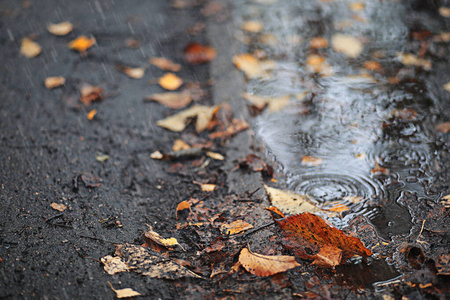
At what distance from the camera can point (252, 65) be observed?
2885 millimetres

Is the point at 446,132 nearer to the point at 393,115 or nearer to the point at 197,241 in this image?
the point at 393,115

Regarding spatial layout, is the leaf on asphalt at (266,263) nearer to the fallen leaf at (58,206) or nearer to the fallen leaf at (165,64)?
the fallen leaf at (58,206)

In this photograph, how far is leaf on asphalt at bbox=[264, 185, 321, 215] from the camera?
177cm

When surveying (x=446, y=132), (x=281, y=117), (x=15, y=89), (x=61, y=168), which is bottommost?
(x=446, y=132)

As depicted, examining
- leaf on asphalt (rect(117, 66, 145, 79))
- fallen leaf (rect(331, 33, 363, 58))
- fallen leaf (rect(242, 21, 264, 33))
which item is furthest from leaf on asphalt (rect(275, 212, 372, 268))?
fallen leaf (rect(242, 21, 264, 33))

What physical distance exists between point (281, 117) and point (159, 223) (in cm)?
102

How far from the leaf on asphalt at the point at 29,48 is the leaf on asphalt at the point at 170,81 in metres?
0.94

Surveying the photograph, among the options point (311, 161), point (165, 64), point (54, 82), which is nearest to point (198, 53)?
point (165, 64)

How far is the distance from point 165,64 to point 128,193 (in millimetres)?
1305

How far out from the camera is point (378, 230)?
1675mm

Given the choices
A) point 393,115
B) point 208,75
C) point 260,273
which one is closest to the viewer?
point 260,273

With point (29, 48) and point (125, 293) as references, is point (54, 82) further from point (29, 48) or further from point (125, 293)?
point (125, 293)

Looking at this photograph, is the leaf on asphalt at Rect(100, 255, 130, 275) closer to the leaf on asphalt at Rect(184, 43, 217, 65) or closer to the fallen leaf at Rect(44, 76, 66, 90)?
the fallen leaf at Rect(44, 76, 66, 90)

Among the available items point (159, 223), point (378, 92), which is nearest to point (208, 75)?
point (378, 92)
